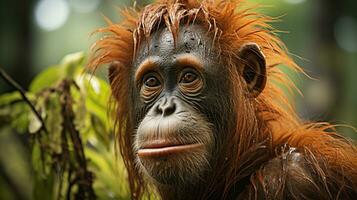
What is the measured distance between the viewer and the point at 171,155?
3.42 metres

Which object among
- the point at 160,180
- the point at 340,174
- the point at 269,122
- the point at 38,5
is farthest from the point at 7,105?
the point at 38,5

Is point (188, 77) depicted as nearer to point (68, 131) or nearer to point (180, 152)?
point (180, 152)

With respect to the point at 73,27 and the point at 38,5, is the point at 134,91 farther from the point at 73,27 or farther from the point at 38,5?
the point at 73,27

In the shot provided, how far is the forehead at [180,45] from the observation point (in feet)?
11.9

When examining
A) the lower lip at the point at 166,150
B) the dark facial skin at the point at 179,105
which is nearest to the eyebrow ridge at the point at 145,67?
the dark facial skin at the point at 179,105

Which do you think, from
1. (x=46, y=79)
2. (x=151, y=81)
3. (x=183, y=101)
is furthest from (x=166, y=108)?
(x=46, y=79)

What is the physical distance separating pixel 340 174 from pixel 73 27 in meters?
22.2

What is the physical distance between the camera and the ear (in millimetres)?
3689

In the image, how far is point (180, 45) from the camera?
3639 millimetres

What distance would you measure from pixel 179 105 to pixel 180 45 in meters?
0.38

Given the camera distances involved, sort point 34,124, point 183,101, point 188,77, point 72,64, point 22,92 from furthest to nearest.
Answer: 1. point 72,64
2. point 34,124
3. point 22,92
4. point 188,77
5. point 183,101

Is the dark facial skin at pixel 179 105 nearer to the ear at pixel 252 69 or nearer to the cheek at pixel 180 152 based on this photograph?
the cheek at pixel 180 152

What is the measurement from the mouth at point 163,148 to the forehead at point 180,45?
50cm

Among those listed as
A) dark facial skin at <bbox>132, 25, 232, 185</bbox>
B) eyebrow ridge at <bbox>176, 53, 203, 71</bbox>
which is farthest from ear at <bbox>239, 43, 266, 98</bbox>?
eyebrow ridge at <bbox>176, 53, 203, 71</bbox>
